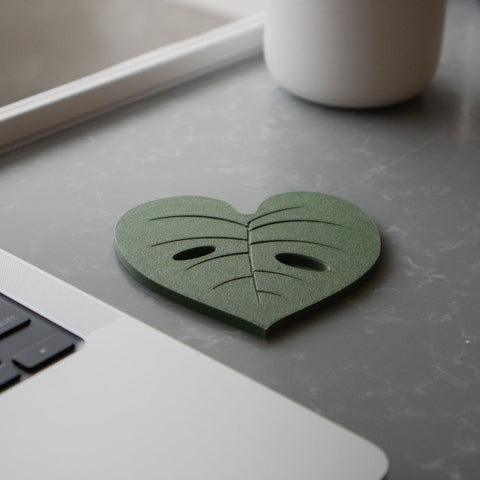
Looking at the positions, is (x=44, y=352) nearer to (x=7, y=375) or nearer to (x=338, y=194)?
(x=7, y=375)

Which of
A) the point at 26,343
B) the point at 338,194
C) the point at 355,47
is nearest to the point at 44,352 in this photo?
the point at 26,343

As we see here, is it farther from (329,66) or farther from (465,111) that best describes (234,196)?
(465,111)

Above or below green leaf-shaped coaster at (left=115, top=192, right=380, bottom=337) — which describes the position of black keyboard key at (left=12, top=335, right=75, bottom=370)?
above

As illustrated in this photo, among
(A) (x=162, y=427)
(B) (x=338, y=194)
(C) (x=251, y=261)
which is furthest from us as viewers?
(B) (x=338, y=194)

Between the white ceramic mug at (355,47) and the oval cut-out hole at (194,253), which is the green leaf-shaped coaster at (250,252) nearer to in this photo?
the oval cut-out hole at (194,253)

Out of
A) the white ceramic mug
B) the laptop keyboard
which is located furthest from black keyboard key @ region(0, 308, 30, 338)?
the white ceramic mug

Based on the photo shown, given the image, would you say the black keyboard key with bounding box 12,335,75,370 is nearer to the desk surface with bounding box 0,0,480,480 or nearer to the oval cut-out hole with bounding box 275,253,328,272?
the desk surface with bounding box 0,0,480,480

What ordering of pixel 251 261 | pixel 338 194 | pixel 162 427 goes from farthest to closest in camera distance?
pixel 338 194 < pixel 251 261 < pixel 162 427
